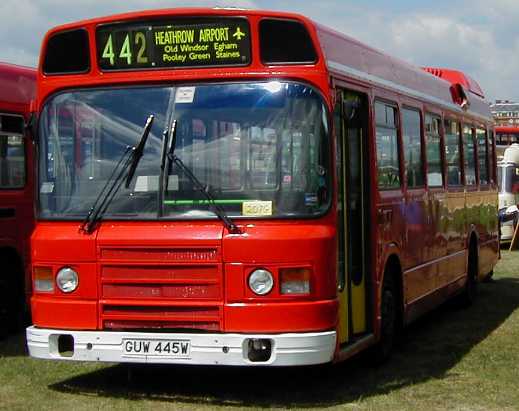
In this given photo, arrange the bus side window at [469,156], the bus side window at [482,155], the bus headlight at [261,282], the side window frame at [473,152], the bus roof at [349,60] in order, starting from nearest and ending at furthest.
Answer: the bus headlight at [261,282]
the bus roof at [349,60]
the side window frame at [473,152]
the bus side window at [469,156]
the bus side window at [482,155]

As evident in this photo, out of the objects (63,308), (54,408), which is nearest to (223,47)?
(63,308)

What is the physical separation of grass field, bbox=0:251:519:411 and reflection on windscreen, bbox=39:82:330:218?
1467mm

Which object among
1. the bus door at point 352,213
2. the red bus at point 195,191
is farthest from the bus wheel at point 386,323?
the red bus at point 195,191

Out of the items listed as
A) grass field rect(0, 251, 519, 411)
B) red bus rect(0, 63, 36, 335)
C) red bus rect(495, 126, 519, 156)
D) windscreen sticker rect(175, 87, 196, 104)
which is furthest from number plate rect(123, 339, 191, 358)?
red bus rect(495, 126, 519, 156)

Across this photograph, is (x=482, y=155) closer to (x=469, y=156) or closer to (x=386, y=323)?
(x=469, y=156)

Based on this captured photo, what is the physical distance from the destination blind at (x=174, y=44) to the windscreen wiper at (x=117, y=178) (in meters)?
0.52

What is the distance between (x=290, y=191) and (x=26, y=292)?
15.8 ft

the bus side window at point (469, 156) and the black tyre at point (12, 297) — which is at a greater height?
the bus side window at point (469, 156)

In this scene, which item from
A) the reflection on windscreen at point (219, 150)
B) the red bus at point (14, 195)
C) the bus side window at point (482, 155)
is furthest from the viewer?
the bus side window at point (482, 155)

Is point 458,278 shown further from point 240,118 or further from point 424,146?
point 240,118

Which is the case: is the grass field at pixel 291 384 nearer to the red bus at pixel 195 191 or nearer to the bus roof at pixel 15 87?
the red bus at pixel 195 191

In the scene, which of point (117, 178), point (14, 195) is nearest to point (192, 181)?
point (117, 178)

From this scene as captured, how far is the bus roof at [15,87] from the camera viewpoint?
38.1 ft

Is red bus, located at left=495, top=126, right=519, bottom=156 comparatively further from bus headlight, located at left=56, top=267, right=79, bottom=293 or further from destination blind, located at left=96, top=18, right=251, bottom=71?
bus headlight, located at left=56, top=267, right=79, bottom=293
